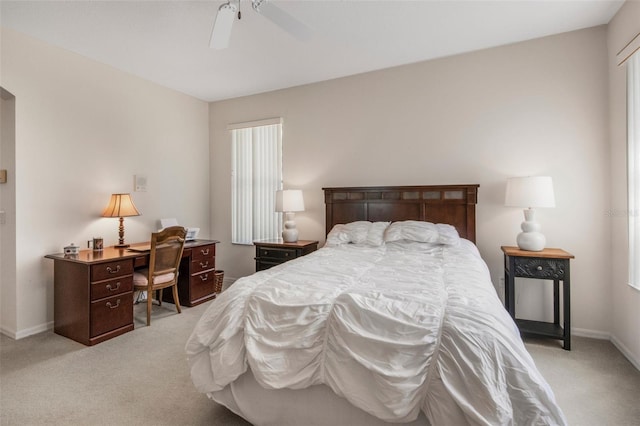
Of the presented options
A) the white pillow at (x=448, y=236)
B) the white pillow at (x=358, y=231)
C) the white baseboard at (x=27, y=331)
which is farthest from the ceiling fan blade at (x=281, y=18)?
the white baseboard at (x=27, y=331)

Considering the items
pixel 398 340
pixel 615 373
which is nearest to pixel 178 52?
pixel 398 340

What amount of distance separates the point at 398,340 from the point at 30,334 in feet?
11.6

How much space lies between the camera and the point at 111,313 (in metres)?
2.89

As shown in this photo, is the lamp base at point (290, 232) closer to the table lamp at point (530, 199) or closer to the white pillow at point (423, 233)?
the white pillow at point (423, 233)

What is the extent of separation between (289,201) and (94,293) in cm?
214

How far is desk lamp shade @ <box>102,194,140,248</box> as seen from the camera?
3.39m

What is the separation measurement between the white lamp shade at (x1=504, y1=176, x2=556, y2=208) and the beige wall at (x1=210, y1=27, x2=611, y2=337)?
37cm

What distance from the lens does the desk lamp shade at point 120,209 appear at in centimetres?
339

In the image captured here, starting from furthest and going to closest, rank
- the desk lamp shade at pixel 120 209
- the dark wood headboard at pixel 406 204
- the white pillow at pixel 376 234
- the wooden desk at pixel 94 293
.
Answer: the desk lamp shade at pixel 120 209
the dark wood headboard at pixel 406 204
the white pillow at pixel 376 234
the wooden desk at pixel 94 293

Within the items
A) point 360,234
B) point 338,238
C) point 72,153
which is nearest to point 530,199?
point 360,234

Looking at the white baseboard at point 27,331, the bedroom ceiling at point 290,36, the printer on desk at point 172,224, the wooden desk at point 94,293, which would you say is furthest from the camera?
the printer on desk at point 172,224

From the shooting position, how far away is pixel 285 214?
430cm

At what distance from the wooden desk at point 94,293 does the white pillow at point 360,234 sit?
6.59 feet

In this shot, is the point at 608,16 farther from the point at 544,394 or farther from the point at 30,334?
the point at 30,334
